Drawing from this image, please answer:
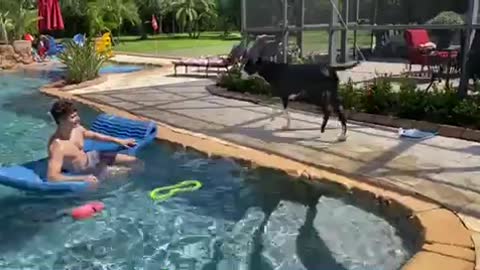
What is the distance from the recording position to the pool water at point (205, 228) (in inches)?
177

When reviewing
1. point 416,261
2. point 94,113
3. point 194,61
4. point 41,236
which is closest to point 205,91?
point 94,113

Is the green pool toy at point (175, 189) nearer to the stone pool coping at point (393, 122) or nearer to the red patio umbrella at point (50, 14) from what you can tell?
the stone pool coping at point (393, 122)

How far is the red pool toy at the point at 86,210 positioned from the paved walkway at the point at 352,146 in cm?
217

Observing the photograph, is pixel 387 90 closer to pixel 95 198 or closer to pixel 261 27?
pixel 261 27

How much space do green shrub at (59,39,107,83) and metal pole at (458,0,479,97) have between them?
30.1ft

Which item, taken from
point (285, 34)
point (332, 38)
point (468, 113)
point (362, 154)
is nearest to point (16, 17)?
point (285, 34)

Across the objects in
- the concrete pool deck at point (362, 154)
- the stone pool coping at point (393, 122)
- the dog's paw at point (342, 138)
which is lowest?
the concrete pool deck at point (362, 154)

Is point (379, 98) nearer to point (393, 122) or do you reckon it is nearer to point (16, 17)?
point (393, 122)

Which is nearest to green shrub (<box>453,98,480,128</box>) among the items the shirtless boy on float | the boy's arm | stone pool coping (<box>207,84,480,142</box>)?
stone pool coping (<box>207,84,480,142</box>)

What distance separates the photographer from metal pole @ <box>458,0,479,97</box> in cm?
760

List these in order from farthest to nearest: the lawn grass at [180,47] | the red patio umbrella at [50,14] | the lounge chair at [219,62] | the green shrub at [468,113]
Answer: the lawn grass at [180,47]
the red patio umbrella at [50,14]
the lounge chair at [219,62]
the green shrub at [468,113]

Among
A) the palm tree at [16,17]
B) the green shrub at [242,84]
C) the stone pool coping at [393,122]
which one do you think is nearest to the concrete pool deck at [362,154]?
the stone pool coping at [393,122]

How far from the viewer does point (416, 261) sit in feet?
12.1

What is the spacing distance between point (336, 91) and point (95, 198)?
3321 millimetres
